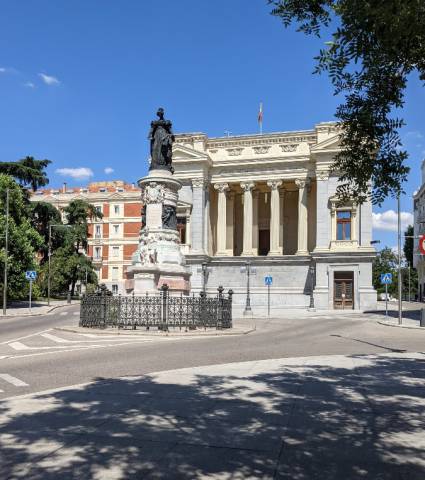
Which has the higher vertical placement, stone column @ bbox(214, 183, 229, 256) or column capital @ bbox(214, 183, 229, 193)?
column capital @ bbox(214, 183, 229, 193)

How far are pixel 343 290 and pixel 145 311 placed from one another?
32486mm

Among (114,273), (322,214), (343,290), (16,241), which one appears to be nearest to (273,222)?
(322,214)

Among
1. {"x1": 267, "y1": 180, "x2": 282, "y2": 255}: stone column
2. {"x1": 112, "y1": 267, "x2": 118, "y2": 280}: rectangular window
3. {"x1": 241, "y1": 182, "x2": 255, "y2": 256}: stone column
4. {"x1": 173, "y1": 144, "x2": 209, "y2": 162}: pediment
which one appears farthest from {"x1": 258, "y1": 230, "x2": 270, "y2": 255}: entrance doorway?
{"x1": 112, "y1": 267, "x2": 118, "y2": 280}: rectangular window

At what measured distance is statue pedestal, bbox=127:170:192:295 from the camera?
20484 mm

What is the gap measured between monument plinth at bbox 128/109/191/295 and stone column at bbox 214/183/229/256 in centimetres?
3313

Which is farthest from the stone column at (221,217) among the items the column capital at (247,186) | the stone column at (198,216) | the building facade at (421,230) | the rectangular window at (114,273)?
the building facade at (421,230)

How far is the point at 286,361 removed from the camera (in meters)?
11.3

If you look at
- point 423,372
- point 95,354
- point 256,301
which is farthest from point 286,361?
point 256,301

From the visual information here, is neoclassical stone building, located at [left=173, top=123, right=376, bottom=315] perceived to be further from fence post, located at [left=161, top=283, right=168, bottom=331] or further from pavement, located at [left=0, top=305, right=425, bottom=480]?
pavement, located at [left=0, top=305, right=425, bottom=480]

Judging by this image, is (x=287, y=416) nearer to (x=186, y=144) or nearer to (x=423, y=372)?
Answer: (x=423, y=372)

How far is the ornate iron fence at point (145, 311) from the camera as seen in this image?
1870 centimetres

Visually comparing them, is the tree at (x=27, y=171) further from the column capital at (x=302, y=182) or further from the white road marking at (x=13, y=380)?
the white road marking at (x=13, y=380)

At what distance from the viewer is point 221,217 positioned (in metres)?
55.8

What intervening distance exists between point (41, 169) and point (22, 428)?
165 feet
